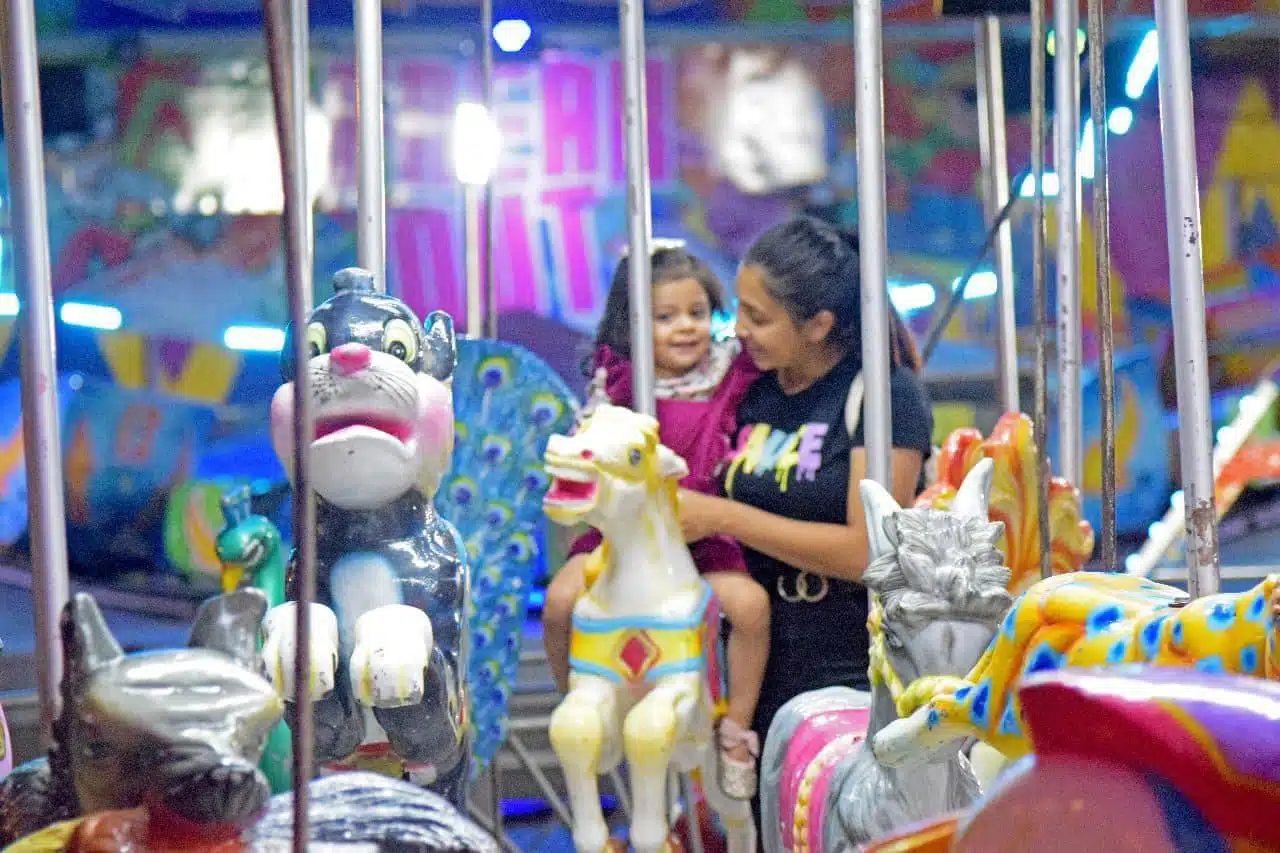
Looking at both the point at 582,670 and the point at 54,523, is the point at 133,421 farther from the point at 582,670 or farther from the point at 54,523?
the point at 54,523

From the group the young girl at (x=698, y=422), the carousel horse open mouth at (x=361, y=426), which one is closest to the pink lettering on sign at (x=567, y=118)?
the young girl at (x=698, y=422)

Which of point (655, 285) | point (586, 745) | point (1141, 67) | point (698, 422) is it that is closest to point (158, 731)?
point (586, 745)

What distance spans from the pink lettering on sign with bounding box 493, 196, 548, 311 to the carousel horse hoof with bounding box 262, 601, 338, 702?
2.17m

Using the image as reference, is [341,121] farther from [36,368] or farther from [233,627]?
[233,627]

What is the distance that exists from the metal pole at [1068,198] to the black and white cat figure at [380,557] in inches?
23.8

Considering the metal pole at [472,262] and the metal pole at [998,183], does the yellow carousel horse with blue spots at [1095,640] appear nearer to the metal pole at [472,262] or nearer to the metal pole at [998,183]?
the metal pole at [998,183]

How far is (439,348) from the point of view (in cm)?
119

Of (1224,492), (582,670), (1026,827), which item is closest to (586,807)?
(582,670)

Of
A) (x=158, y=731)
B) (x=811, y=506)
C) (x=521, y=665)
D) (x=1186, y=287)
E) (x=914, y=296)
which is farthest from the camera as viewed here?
(x=914, y=296)

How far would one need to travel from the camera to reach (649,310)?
147cm

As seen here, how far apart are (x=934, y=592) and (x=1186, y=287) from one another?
257 mm

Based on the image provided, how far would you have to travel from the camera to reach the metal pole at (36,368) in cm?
88

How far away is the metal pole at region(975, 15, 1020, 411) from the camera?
205 centimetres

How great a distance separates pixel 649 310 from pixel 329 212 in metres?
1.90
